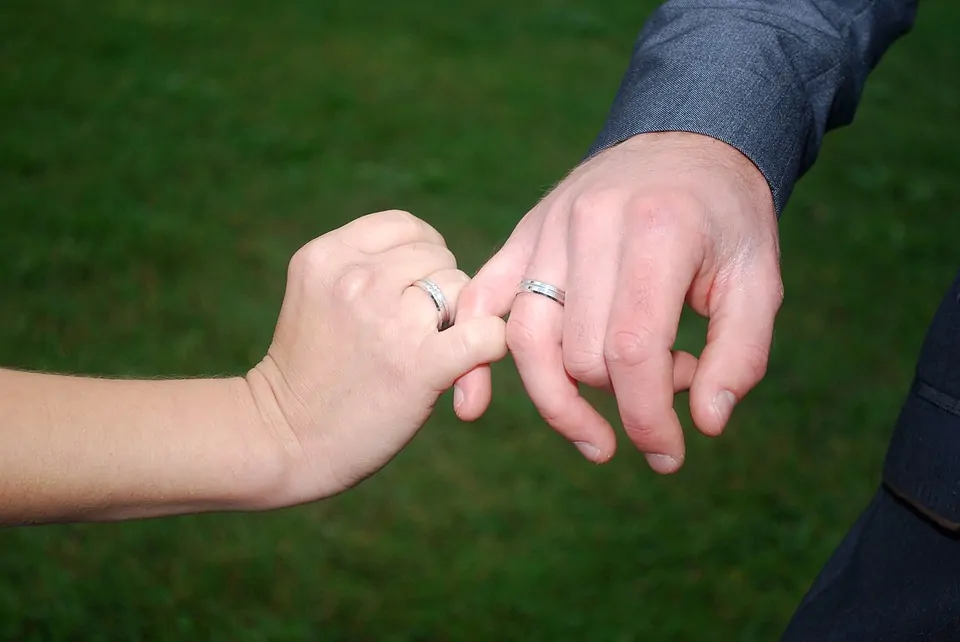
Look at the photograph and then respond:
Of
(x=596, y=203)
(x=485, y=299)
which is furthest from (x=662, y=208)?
(x=485, y=299)

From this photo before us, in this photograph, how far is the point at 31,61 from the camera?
578cm

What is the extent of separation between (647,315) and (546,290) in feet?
0.67

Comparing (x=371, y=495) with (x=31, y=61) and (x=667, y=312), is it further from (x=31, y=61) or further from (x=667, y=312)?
(x=31, y=61)

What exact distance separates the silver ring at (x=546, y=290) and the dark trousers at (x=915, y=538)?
0.61 meters

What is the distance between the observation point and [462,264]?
452 cm

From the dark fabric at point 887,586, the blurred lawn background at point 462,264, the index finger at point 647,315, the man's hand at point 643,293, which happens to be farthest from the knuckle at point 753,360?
the blurred lawn background at point 462,264

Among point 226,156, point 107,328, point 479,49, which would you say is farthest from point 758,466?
point 479,49

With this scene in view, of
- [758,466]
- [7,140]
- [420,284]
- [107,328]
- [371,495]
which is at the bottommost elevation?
[758,466]

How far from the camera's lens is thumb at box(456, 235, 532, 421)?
4.84 feet

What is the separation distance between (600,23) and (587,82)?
1.08m

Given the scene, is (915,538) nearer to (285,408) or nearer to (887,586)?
(887,586)

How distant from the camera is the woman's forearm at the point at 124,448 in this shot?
136 centimetres

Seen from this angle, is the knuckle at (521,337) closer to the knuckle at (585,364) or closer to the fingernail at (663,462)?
the knuckle at (585,364)

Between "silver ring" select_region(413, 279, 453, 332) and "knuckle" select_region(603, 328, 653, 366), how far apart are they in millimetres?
342
